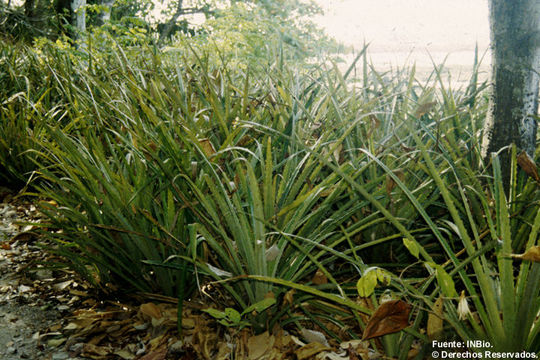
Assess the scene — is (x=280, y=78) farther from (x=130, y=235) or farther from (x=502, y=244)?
(x=502, y=244)

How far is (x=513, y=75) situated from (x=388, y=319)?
112 centimetres

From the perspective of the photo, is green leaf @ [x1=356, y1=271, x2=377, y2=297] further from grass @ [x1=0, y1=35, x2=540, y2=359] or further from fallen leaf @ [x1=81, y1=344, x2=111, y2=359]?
fallen leaf @ [x1=81, y1=344, x2=111, y2=359]

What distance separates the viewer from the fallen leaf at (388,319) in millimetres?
1020

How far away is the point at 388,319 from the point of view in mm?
1048

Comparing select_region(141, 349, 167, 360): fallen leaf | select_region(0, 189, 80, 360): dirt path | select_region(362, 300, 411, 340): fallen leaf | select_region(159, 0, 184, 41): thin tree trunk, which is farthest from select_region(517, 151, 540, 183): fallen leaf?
select_region(159, 0, 184, 41): thin tree trunk

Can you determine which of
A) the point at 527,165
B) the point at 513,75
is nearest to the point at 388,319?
the point at 527,165

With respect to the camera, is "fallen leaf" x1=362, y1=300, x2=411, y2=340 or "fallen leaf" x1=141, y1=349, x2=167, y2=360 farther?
"fallen leaf" x1=141, y1=349, x2=167, y2=360

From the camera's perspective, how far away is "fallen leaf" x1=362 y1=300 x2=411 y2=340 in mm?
1020

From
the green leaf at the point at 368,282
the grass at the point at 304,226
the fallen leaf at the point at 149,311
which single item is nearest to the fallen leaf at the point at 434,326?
the grass at the point at 304,226

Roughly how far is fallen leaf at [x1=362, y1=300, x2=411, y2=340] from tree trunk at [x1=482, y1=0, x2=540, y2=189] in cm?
94

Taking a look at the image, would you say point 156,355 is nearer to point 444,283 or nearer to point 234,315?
point 234,315

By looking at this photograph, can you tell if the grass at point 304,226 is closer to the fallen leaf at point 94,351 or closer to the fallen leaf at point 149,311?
the fallen leaf at point 149,311

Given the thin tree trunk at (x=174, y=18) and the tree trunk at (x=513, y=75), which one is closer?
the tree trunk at (x=513, y=75)

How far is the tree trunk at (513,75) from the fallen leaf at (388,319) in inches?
37.2
